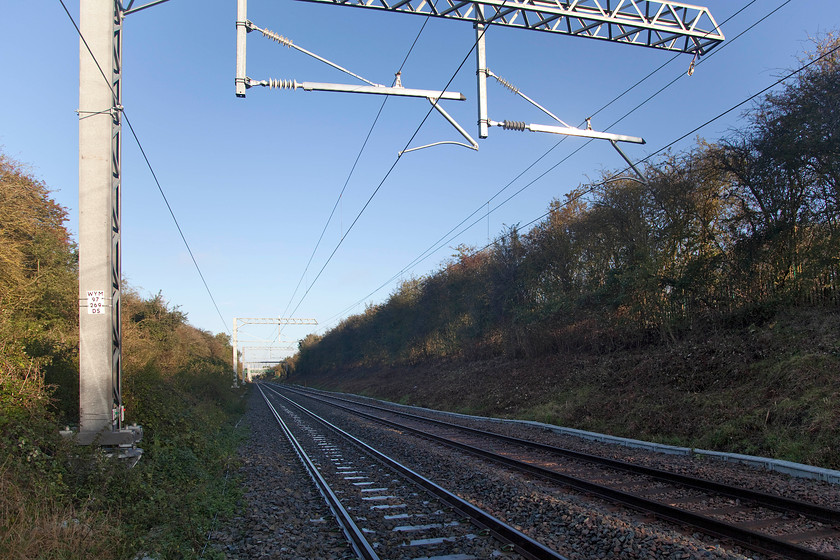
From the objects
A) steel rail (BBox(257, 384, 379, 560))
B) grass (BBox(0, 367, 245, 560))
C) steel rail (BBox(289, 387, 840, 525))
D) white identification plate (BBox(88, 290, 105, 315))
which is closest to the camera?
grass (BBox(0, 367, 245, 560))

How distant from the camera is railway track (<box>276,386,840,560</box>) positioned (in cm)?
577

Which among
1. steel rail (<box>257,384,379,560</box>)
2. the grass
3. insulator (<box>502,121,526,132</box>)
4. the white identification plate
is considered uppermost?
insulator (<box>502,121,526,132</box>)

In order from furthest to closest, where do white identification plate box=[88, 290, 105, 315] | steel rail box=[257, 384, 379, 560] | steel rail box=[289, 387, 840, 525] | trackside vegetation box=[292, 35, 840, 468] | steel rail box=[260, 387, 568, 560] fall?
trackside vegetation box=[292, 35, 840, 468], white identification plate box=[88, 290, 105, 315], steel rail box=[289, 387, 840, 525], steel rail box=[257, 384, 379, 560], steel rail box=[260, 387, 568, 560]

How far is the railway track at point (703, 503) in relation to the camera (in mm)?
5770

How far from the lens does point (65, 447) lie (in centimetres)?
780

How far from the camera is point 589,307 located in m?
24.8

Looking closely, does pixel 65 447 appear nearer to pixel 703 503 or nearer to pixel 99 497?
pixel 99 497

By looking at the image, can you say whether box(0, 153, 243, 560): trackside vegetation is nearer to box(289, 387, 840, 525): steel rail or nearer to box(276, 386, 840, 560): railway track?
box(276, 386, 840, 560): railway track

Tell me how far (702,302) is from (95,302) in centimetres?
1805

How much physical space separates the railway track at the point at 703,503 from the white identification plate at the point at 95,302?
8.10m

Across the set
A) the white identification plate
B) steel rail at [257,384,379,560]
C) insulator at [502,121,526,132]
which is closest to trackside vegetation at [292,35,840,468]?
insulator at [502,121,526,132]

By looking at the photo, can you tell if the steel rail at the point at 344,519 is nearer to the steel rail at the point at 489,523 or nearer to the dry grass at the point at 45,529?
the steel rail at the point at 489,523

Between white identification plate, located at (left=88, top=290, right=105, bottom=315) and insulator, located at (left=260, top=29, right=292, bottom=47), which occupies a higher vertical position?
insulator, located at (left=260, top=29, right=292, bottom=47)

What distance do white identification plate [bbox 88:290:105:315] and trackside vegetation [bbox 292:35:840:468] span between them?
12.4 meters
